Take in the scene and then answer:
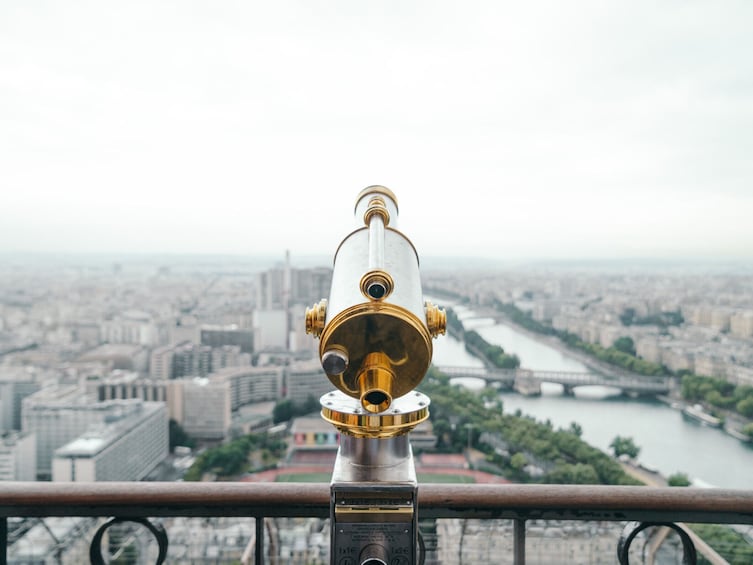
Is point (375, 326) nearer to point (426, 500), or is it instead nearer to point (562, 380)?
point (426, 500)

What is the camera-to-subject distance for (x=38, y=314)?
1161 cm

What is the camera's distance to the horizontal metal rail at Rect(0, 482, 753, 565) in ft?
2.64

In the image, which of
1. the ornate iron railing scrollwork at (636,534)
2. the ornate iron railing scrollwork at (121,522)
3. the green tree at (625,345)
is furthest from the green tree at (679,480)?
the ornate iron railing scrollwork at (121,522)

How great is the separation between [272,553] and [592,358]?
6.96 meters

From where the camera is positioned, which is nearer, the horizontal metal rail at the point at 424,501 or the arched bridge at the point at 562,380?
the horizontal metal rail at the point at 424,501

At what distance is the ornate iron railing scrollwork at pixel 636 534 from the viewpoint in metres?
0.84

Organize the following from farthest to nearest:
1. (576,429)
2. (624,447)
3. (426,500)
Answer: (576,429), (624,447), (426,500)

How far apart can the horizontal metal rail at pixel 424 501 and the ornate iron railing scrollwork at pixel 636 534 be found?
12 millimetres

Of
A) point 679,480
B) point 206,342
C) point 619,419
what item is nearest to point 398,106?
point 679,480

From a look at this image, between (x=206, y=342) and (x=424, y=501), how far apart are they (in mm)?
12253

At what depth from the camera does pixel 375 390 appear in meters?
0.53

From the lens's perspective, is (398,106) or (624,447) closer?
(398,106)

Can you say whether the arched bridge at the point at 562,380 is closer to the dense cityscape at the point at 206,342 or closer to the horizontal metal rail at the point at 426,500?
the dense cityscape at the point at 206,342

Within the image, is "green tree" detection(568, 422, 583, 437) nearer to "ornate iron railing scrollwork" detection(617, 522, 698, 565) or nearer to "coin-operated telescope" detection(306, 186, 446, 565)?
"ornate iron railing scrollwork" detection(617, 522, 698, 565)
